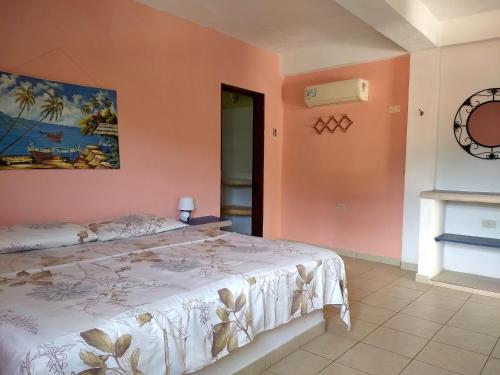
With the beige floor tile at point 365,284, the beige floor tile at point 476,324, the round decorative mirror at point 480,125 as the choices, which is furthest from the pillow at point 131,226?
the round decorative mirror at point 480,125

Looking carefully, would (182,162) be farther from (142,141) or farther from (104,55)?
(104,55)

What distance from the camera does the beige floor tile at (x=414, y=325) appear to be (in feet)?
8.64

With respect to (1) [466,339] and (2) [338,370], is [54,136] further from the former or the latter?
(1) [466,339]

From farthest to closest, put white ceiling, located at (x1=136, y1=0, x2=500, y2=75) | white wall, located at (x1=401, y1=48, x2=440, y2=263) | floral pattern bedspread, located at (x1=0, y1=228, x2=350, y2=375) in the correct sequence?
white wall, located at (x1=401, y1=48, x2=440, y2=263) → white ceiling, located at (x1=136, y1=0, x2=500, y2=75) → floral pattern bedspread, located at (x1=0, y1=228, x2=350, y2=375)

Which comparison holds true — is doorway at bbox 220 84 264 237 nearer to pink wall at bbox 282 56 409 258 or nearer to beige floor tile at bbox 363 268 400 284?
pink wall at bbox 282 56 409 258

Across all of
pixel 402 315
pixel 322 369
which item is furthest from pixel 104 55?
pixel 402 315

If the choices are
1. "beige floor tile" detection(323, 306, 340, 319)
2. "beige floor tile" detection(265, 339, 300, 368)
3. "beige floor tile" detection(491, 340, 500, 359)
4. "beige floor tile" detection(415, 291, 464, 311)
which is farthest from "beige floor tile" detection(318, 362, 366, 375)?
"beige floor tile" detection(415, 291, 464, 311)

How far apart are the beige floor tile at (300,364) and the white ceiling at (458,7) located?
302cm

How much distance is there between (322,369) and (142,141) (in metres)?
2.44

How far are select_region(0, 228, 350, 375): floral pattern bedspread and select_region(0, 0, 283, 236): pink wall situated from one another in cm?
67

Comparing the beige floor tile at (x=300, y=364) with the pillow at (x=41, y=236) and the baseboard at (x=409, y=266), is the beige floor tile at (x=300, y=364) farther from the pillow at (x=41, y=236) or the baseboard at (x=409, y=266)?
the baseboard at (x=409, y=266)

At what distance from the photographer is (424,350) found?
2381 millimetres

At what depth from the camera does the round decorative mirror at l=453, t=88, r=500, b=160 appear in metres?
3.61

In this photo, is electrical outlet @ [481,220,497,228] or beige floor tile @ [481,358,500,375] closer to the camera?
beige floor tile @ [481,358,500,375]
